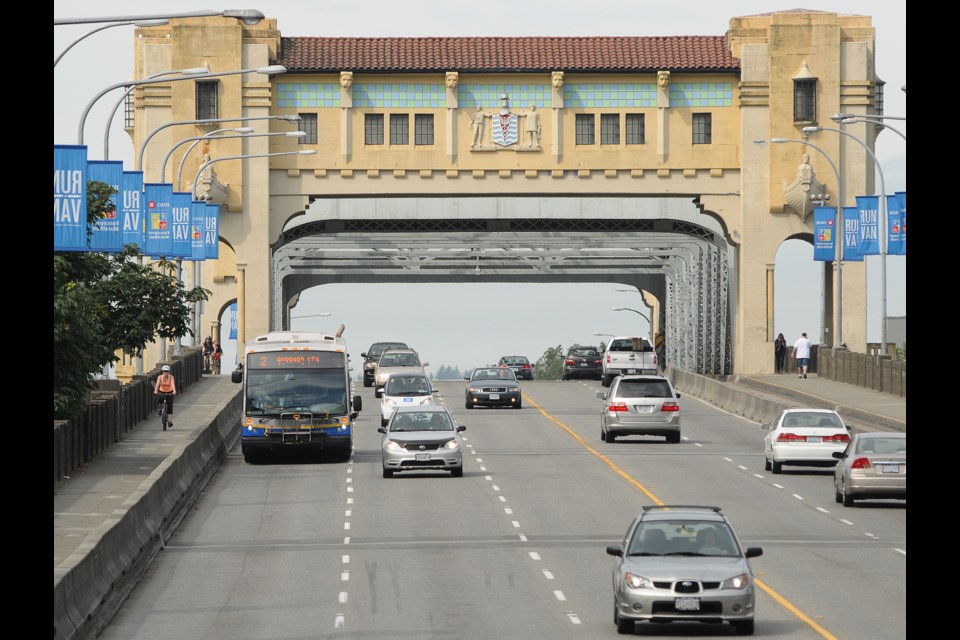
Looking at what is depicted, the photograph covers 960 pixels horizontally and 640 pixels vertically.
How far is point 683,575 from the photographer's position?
21.6 m

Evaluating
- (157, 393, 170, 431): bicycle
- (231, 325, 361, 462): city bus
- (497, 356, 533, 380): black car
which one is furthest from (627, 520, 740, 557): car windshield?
(497, 356, 533, 380): black car

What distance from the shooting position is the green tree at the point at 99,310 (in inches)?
1377

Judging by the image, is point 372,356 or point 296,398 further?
point 372,356

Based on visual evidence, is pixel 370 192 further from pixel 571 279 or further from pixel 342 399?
pixel 571 279

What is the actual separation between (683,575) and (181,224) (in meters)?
27.5

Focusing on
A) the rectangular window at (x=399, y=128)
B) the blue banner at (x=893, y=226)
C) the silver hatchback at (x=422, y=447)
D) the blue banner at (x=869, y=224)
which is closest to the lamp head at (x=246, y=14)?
the silver hatchback at (x=422, y=447)

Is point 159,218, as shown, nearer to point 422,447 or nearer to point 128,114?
point 422,447

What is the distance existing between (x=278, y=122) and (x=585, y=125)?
38.4 feet

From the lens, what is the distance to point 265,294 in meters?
75.4

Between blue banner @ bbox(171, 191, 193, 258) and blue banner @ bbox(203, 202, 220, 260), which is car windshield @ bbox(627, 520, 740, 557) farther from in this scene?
blue banner @ bbox(203, 202, 220, 260)

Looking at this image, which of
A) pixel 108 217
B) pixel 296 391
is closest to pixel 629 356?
pixel 296 391

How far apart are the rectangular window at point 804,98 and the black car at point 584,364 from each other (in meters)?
18.1

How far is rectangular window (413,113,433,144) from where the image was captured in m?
73.8
